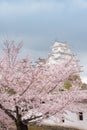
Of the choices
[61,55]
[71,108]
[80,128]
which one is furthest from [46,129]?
[61,55]

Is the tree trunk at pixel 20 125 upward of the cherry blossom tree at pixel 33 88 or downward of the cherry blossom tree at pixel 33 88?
downward

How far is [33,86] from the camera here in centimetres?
1148

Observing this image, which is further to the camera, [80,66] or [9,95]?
[80,66]

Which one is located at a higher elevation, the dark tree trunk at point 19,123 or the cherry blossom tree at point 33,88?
the cherry blossom tree at point 33,88

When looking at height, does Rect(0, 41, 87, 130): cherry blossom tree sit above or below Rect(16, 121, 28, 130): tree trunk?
above

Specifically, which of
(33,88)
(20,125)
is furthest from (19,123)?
(33,88)

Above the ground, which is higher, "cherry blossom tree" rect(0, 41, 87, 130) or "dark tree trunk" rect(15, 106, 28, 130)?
"cherry blossom tree" rect(0, 41, 87, 130)

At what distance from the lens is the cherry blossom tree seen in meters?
A: 11.3

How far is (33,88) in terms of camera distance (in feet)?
37.7

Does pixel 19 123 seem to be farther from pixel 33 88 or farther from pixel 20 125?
pixel 33 88

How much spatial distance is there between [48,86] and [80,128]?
11.2 meters

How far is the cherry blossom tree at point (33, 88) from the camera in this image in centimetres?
1126

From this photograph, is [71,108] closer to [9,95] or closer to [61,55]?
[9,95]

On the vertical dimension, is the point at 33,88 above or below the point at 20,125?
above
